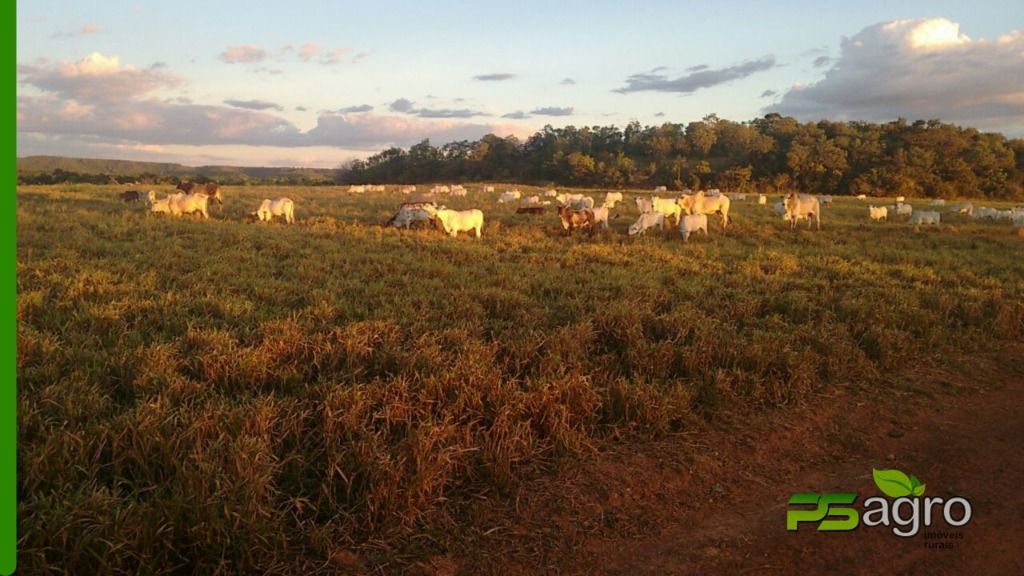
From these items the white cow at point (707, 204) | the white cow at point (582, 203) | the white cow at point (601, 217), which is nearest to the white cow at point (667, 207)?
→ the white cow at point (707, 204)

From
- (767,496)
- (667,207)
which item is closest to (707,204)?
(667,207)

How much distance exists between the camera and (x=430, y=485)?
4.03 metres

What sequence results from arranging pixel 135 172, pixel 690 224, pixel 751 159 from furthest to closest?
pixel 135 172
pixel 751 159
pixel 690 224

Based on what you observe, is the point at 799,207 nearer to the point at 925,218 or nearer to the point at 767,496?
the point at 925,218

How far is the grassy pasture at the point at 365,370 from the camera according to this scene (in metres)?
3.59

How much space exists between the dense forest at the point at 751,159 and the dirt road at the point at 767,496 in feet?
179

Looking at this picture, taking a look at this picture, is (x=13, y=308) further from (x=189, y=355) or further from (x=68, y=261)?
(x=68, y=261)

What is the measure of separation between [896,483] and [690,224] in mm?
13808

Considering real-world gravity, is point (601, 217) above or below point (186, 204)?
below

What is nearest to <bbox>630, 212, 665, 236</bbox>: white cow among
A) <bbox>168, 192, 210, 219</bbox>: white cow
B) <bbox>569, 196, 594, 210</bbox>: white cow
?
<bbox>569, 196, 594, 210</bbox>: white cow

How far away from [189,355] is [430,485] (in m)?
3.12

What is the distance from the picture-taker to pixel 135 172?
302 feet

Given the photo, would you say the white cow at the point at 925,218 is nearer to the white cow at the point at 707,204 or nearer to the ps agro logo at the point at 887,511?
the white cow at the point at 707,204

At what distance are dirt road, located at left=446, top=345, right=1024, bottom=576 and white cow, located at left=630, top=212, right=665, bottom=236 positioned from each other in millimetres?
12892
